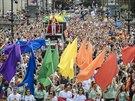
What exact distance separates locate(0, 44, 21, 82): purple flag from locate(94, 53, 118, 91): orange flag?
295 centimetres

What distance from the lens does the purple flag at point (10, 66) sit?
15.8m

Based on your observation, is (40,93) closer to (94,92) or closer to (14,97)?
(14,97)

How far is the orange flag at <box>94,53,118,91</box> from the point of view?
14.1 meters

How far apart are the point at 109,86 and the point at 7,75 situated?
316cm

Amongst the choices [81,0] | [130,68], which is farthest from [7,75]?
[81,0]

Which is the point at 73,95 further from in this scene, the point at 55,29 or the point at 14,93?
the point at 55,29

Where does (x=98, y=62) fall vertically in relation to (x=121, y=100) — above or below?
above

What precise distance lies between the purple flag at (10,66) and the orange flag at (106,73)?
116 inches

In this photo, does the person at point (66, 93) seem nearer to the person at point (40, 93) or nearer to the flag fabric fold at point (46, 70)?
the person at point (40, 93)

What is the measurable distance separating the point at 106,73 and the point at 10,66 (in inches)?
135

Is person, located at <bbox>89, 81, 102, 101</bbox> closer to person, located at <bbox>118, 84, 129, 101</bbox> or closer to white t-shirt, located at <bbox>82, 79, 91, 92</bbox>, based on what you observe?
person, located at <bbox>118, 84, 129, 101</bbox>

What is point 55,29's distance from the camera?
32.9 m

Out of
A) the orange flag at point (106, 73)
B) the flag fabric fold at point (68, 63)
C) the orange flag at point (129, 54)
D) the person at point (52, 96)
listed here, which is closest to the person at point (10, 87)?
the person at point (52, 96)

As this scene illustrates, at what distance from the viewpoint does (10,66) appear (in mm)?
16203
